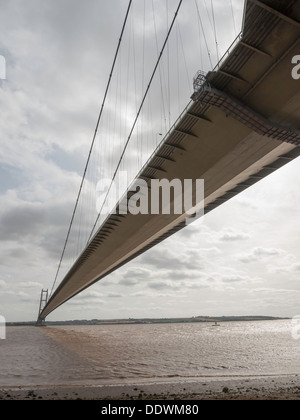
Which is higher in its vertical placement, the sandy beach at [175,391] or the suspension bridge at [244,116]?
the suspension bridge at [244,116]

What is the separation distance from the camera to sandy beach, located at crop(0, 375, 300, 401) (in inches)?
472

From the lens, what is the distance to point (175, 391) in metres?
13.4

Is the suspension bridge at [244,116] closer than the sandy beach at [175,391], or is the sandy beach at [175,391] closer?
the suspension bridge at [244,116]

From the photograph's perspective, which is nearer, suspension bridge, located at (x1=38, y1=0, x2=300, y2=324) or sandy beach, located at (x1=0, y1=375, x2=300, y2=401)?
suspension bridge, located at (x1=38, y1=0, x2=300, y2=324)

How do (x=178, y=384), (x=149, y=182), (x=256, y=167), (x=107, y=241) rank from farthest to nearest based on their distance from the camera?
(x=107, y=241)
(x=149, y=182)
(x=256, y=167)
(x=178, y=384)

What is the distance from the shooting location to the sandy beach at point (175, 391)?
39.3 ft

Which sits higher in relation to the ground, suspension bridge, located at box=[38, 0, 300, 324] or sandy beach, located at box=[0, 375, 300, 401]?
suspension bridge, located at box=[38, 0, 300, 324]

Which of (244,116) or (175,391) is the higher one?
(244,116)

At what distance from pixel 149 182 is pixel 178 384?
1069cm
